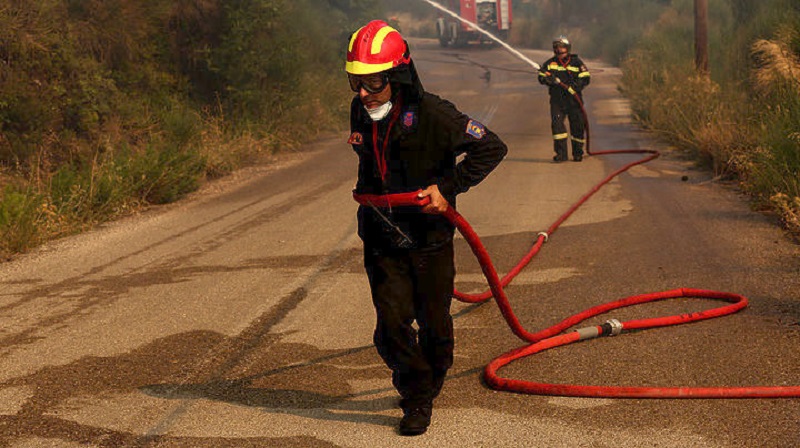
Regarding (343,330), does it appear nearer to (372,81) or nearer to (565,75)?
(372,81)

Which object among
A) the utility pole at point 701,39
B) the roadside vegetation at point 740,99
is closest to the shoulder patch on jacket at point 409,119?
the roadside vegetation at point 740,99

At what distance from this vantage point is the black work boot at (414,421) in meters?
5.07

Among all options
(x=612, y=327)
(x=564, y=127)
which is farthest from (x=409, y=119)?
(x=564, y=127)

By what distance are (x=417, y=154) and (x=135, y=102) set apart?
12658 millimetres

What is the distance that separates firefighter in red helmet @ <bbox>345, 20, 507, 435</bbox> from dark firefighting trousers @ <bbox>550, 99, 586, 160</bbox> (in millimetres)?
11136

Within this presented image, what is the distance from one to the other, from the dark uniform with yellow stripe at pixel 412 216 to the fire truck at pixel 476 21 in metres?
43.5

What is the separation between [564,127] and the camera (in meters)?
15.9

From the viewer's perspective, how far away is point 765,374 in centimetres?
571

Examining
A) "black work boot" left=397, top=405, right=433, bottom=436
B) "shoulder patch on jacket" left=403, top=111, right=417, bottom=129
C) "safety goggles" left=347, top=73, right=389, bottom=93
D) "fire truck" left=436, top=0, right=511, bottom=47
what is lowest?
"fire truck" left=436, top=0, right=511, bottom=47

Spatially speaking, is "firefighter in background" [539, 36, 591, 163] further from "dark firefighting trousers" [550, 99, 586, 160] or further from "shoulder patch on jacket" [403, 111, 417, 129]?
"shoulder patch on jacket" [403, 111, 417, 129]

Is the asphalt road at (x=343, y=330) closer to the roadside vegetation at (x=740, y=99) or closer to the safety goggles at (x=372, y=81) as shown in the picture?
the roadside vegetation at (x=740, y=99)

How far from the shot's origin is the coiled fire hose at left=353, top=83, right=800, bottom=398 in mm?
5117

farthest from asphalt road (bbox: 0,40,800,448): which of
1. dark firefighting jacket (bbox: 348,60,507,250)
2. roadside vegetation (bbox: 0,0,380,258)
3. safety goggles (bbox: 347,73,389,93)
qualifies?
safety goggles (bbox: 347,73,389,93)

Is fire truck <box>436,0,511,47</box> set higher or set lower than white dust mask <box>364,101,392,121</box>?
lower
